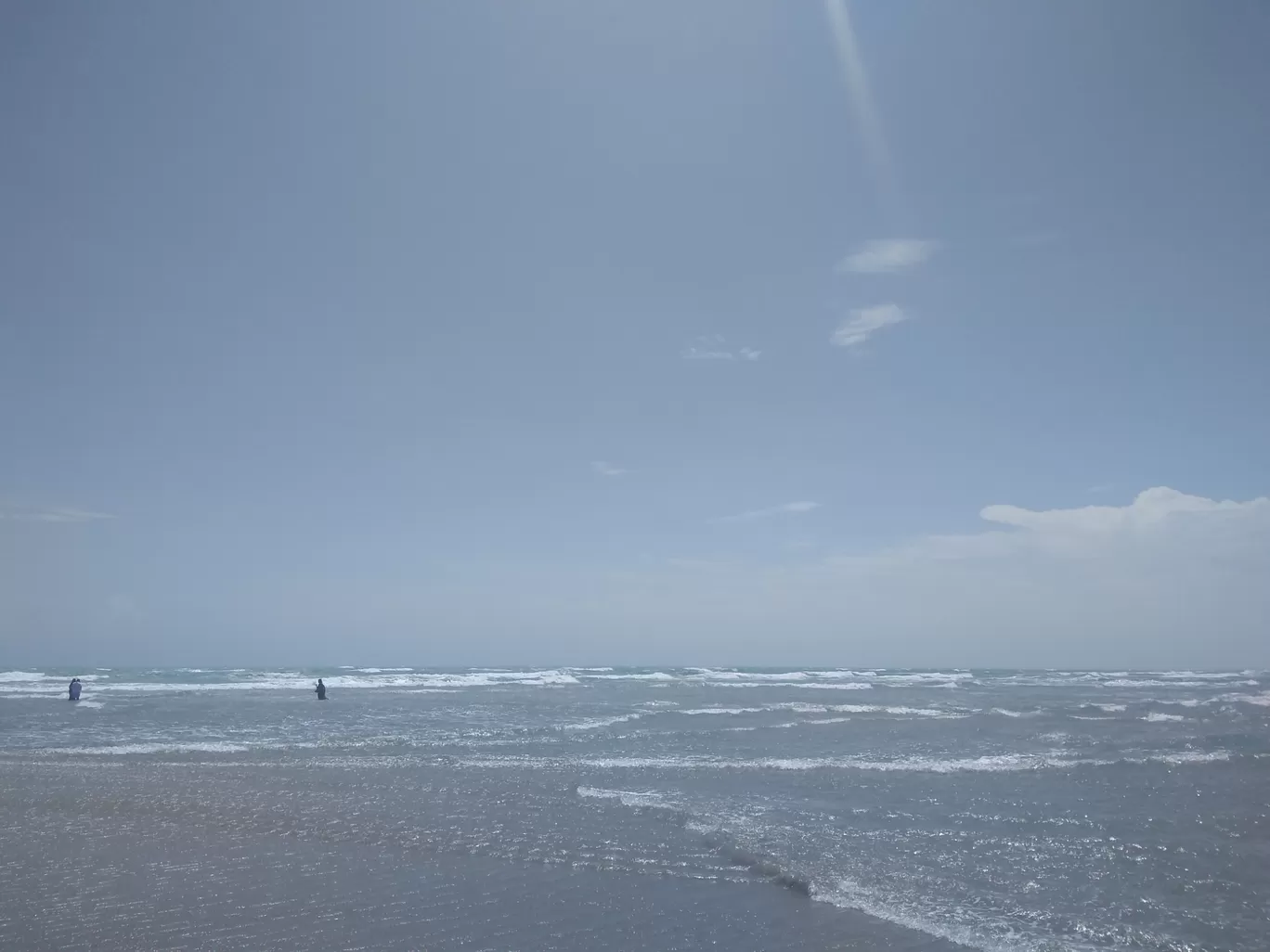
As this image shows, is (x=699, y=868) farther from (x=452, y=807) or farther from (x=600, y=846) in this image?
(x=452, y=807)

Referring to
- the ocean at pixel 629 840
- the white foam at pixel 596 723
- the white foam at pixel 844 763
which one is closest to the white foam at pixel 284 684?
the white foam at pixel 596 723

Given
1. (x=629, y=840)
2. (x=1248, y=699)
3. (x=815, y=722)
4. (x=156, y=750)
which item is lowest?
→ (x=1248, y=699)

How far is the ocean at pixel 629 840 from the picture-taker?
8539mm

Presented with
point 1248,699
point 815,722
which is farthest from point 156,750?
point 1248,699

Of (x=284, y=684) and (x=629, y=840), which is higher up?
(x=629, y=840)

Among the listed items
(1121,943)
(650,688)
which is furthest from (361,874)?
(650,688)

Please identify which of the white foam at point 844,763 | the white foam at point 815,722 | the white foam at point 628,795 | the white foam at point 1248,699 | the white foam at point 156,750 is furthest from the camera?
the white foam at point 1248,699

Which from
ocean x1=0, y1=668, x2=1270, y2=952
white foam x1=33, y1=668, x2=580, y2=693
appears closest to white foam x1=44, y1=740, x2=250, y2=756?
ocean x1=0, y1=668, x2=1270, y2=952

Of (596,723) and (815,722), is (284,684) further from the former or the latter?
(815,722)

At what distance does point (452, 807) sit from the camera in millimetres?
13875

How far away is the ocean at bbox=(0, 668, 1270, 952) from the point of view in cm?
854

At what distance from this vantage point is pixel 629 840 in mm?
11891

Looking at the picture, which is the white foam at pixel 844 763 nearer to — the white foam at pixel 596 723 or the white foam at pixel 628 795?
the white foam at pixel 628 795

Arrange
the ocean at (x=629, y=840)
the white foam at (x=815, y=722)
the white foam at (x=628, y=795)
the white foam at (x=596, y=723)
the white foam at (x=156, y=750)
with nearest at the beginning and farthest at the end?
the ocean at (x=629, y=840)
the white foam at (x=628, y=795)
the white foam at (x=156, y=750)
the white foam at (x=596, y=723)
the white foam at (x=815, y=722)
